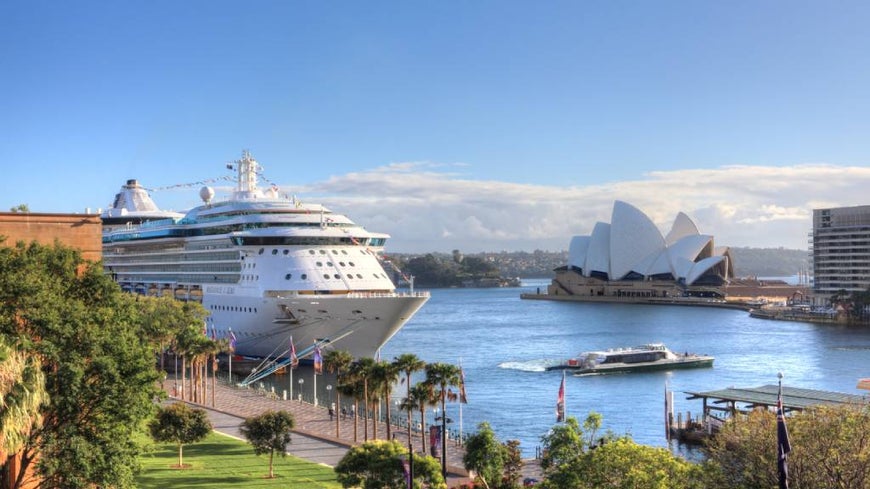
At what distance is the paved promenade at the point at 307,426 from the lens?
78.7ft

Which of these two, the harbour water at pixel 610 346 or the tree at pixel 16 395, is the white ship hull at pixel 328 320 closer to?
the harbour water at pixel 610 346

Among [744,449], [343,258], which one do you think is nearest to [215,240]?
[343,258]

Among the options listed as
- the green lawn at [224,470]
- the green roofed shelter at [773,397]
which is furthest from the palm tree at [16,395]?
the green roofed shelter at [773,397]

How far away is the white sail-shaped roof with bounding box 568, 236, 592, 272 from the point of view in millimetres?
132250

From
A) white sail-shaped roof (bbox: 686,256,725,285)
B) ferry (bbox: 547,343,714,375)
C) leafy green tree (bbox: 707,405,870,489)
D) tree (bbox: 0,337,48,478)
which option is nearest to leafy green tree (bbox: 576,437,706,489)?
leafy green tree (bbox: 707,405,870,489)

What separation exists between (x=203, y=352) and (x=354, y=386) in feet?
26.1

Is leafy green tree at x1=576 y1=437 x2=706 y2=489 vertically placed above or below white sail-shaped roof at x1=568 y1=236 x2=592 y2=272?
below

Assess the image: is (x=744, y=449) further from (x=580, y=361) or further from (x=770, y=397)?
(x=580, y=361)

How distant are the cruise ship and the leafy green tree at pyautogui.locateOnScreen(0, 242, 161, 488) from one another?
81.7 ft

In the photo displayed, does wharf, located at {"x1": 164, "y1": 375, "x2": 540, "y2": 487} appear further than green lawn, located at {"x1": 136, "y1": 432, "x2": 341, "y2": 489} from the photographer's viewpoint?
Yes

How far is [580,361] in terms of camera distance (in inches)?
1918

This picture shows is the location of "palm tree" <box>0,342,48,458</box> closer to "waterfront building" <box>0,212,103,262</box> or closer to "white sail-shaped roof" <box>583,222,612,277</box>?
"waterfront building" <box>0,212,103,262</box>

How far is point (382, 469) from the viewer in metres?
17.9

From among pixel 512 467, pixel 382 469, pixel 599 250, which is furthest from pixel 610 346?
pixel 599 250
